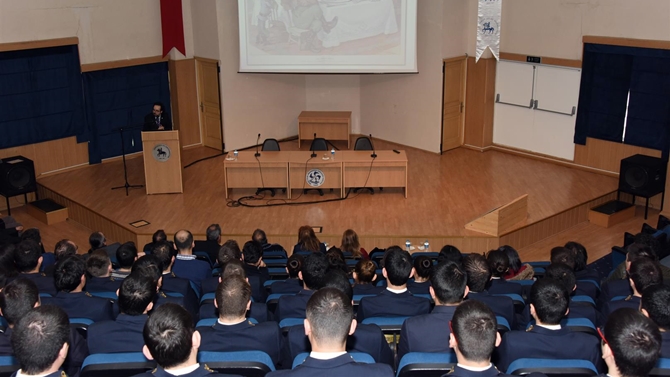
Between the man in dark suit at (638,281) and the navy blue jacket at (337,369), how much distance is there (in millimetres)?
2806

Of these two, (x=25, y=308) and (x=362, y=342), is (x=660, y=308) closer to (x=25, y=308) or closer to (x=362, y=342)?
(x=362, y=342)

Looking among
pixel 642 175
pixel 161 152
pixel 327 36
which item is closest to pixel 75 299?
pixel 161 152

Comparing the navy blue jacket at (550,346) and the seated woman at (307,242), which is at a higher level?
the navy blue jacket at (550,346)

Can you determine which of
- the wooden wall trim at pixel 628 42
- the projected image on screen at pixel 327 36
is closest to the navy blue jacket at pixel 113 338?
the projected image on screen at pixel 327 36

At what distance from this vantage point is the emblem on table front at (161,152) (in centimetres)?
1152

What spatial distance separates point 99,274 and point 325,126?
30.4ft

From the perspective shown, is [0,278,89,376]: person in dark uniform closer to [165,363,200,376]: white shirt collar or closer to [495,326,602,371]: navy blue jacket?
[165,363,200,376]: white shirt collar

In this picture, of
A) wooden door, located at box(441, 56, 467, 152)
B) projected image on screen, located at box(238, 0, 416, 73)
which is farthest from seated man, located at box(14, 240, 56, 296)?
wooden door, located at box(441, 56, 467, 152)

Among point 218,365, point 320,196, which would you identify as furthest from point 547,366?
point 320,196

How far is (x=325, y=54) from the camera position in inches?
520

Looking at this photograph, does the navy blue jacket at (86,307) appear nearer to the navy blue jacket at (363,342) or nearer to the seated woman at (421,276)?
the navy blue jacket at (363,342)

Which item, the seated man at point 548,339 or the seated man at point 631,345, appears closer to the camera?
the seated man at point 631,345

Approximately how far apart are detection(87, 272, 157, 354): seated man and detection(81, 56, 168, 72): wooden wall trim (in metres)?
9.85

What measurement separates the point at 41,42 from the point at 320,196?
573 centimetres
